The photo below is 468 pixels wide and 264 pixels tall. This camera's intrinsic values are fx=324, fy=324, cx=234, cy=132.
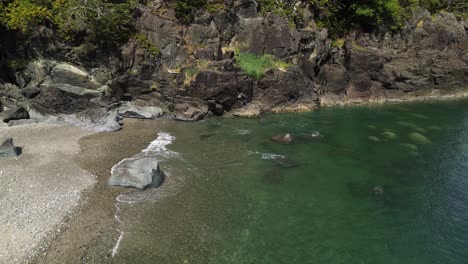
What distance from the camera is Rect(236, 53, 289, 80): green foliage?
35.0m

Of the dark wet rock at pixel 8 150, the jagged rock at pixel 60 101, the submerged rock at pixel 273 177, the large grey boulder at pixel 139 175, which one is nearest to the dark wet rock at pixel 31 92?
the jagged rock at pixel 60 101

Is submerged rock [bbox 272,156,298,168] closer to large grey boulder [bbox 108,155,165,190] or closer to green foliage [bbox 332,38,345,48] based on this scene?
large grey boulder [bbox 108,155,165,190]

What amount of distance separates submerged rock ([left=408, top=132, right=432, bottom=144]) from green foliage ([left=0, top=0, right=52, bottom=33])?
116 ft

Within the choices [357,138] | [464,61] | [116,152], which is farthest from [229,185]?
[464,61]

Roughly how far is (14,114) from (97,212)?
1791 centimetres

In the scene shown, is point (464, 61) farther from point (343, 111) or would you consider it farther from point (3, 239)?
point (3, 239)

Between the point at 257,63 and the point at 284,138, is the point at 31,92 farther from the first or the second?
the point at 284,138

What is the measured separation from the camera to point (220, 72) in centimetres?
3362

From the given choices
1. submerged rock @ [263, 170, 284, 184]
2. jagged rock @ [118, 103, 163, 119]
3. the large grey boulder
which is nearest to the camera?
the large grey boulder

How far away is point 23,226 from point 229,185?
10.6m

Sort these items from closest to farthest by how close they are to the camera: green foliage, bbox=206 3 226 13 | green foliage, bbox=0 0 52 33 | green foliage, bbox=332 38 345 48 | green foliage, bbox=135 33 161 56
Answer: green foliage, bbox=0 0 52 33 < green foliage, bbox=135 33 161 56 < green foliage, bbox=206 3 226 13 < green foliage, bbox=332 38 345 48

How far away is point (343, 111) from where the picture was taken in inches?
1443

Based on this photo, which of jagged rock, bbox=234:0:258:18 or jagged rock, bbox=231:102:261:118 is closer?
jagged rock, bbox=231:102:261:118

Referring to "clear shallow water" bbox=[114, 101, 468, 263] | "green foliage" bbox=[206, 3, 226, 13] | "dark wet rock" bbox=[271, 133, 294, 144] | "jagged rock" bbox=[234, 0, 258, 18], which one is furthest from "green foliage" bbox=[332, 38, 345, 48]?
"dark wet rock" bbox=[271, 133, 294, 144]
